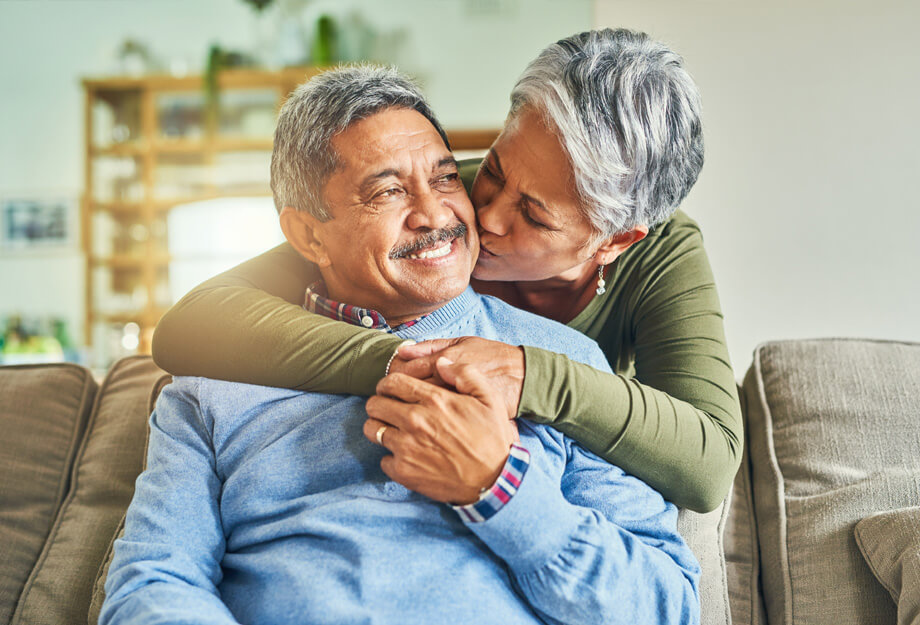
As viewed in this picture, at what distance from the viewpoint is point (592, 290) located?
1600 millimetres

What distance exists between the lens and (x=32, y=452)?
1.65 m

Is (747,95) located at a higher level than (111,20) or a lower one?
lower

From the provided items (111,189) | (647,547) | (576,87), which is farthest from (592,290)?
(111,189)

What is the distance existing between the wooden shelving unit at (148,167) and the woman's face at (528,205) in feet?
15.3

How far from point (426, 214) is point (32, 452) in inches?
42.5

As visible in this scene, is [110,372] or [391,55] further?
[391,55]

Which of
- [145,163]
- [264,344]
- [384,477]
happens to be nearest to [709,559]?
[384,477]

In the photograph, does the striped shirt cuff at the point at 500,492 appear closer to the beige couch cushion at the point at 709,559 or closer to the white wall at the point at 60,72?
the beige couch cushion at the point at 709,559

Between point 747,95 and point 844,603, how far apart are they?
1.93 m

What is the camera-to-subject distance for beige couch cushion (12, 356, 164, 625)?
1429mm

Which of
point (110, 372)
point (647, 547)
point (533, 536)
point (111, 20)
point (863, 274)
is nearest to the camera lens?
point (533, 536)

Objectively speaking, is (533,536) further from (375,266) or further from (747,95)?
(747,95)

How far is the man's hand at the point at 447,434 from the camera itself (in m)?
1.00

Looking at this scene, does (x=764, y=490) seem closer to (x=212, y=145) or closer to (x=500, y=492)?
(x=500, y=492)
